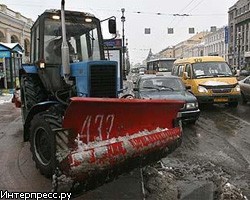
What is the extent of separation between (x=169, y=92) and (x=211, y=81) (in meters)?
3.41

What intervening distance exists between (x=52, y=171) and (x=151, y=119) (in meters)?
1.66

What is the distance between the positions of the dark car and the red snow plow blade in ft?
14.2

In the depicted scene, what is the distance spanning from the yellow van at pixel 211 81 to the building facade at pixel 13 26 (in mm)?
18378

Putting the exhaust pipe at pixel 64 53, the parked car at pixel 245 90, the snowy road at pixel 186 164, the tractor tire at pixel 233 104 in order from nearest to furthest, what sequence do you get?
1. the snowy road at pixel 186 164
2. the exhaust pipe at pixel 64 53
3. the tractor tire at pixel 233 104
4. the parked car at pixel 245 90

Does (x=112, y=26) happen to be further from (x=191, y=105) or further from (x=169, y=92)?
(x=169, y=92)

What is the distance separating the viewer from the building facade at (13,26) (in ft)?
104

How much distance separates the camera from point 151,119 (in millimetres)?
5332

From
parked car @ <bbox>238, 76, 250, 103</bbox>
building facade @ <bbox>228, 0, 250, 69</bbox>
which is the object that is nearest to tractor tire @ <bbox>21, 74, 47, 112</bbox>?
parked car @ <bbox>238, 76, 250, 103</bbox>

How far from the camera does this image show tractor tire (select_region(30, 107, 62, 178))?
478 centimetres

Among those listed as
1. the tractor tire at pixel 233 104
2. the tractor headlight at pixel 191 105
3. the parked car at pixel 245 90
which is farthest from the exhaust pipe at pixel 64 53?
the parked car at pixel 245 90

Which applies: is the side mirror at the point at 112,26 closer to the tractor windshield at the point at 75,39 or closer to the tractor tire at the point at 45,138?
the tractor windshield at the point at 75,39

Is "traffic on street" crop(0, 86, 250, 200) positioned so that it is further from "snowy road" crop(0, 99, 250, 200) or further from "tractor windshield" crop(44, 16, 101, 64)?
"tractor windshield" crop(44, 16, 101, 64)

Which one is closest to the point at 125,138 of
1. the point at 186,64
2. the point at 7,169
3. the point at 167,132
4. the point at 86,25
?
the point at 167,132

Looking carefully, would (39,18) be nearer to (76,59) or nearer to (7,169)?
(76,59)
